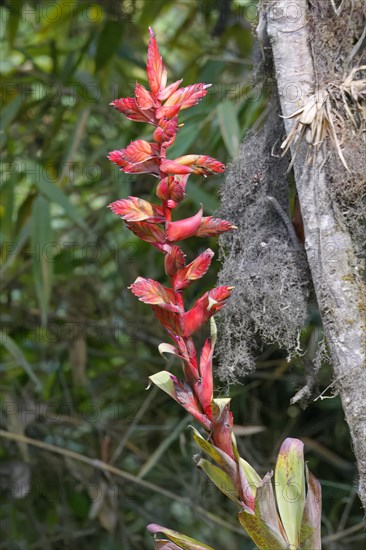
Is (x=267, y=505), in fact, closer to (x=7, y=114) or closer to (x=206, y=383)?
(x=206, y=383)

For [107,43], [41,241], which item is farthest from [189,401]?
[107,43]

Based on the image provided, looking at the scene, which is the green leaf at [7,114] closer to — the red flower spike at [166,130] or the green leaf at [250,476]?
the red flower spike at [166,130]

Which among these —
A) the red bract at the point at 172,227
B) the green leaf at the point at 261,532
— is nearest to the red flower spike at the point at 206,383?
the red bract at the point at 172,227

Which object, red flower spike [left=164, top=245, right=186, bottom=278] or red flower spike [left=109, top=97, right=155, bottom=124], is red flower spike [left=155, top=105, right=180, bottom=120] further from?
red flower spike [left=164, top=245, right=186, bottom=278]

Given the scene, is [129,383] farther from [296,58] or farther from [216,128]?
[296,58]

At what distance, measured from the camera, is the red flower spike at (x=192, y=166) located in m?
0.72

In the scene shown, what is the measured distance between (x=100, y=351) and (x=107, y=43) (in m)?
0.80

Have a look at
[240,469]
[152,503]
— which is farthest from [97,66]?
[240,469]

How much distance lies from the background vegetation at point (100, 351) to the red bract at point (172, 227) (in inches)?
33.6

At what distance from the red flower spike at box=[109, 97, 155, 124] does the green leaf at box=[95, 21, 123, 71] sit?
1.16 meters

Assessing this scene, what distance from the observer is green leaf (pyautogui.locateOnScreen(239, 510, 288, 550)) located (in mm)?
691

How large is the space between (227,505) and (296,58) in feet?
4.34

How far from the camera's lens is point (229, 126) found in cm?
139

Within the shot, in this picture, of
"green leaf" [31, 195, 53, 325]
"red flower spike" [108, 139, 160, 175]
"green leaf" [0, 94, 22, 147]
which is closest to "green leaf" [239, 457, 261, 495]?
"red flower spike" [108, 139, 160, 175]
